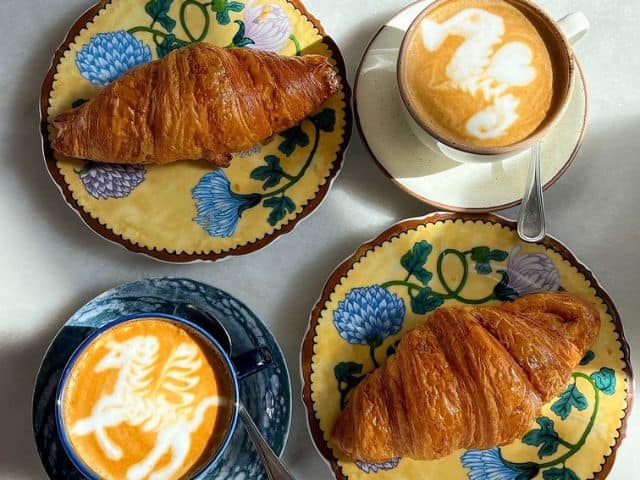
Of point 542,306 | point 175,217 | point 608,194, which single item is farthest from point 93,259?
point 608,194

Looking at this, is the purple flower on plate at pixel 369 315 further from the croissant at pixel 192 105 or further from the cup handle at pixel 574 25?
the cup handle at pixel 574 25

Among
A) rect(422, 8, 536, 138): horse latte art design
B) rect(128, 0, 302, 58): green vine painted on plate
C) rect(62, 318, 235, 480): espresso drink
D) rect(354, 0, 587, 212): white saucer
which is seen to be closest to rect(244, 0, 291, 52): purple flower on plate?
rect(128, 0, 302, 58): green vine painted on plate

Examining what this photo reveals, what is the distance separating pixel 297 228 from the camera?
3.81 feet

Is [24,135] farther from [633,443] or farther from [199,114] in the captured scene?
[633,443]

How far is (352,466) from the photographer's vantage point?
1.05 meters

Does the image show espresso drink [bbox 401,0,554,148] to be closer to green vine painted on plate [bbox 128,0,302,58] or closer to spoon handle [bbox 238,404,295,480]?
green vine painted on plate [bbox 128,0,302,58]

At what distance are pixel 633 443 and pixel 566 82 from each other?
57 centimetres

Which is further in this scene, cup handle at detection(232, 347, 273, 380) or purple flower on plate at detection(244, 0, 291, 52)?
purple flower on plate at detection(244, 0, 291, 52)

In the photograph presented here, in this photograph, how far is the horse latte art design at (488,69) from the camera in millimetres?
1004

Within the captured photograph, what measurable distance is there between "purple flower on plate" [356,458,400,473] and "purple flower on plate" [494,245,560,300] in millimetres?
295

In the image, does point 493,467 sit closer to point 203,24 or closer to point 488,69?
point 488,69

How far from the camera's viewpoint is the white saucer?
1.09 m

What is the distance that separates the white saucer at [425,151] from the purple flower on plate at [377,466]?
388 mm

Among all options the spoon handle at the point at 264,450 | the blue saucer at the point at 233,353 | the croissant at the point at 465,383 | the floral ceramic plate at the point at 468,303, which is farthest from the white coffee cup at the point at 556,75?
the spoon handle at the point at 264,450
